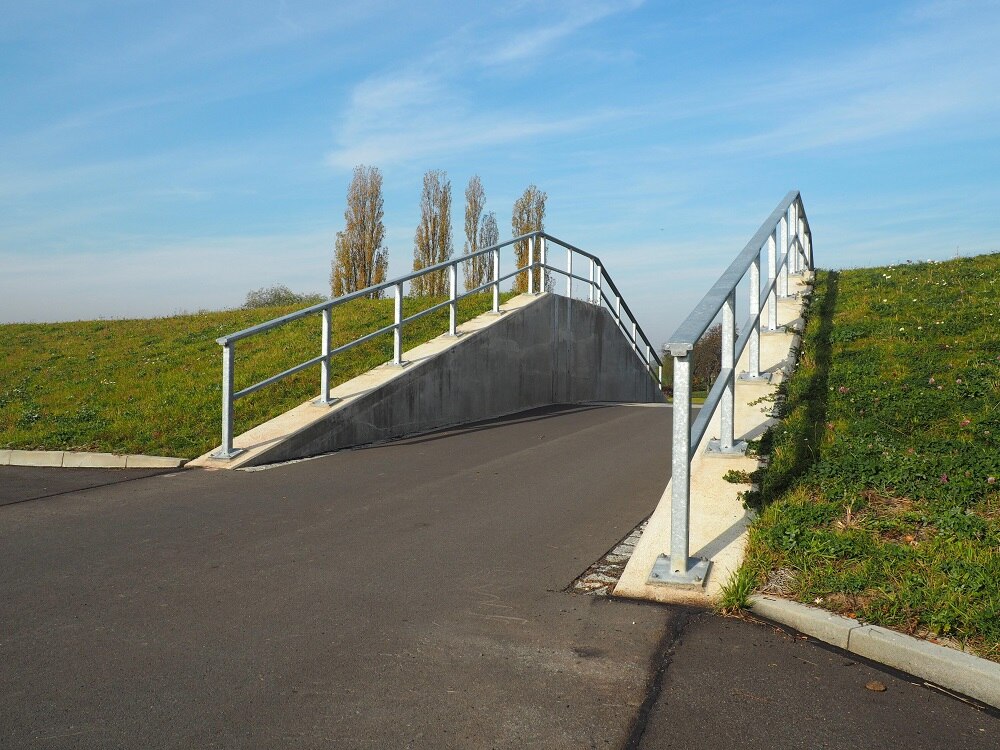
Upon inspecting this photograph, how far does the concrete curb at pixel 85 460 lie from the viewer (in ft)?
25.3

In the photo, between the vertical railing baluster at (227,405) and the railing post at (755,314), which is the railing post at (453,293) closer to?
the vertical railing baluster at (227,405)

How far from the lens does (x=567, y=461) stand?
7711 millimetres

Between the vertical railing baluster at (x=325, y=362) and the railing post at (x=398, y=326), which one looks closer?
the vertical railing baluster at (x=325, y=362)

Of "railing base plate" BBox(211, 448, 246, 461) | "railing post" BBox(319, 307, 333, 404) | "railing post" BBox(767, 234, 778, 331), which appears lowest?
"railing base plate" BBox(211, 448, 246, 461)

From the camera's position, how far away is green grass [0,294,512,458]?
8609mm

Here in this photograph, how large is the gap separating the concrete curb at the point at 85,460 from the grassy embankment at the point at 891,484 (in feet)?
17.7

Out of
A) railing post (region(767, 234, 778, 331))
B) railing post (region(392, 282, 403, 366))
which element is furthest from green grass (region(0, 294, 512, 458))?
railing post (region(767, 234, 778, 331))

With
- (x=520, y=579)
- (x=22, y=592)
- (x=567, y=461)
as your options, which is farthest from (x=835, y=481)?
(x=22, y=592)

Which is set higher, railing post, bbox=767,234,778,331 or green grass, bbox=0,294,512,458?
railing post, bbox=767,234,778,331

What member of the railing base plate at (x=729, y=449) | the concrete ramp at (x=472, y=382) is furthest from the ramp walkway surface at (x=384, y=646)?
the concrete ramp at (x=472, y=382)

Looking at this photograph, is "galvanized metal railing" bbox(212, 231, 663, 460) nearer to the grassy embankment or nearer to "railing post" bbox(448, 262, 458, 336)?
"railing post" bbox(448, 262, 458, 336)

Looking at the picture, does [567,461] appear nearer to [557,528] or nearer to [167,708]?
[557,528]

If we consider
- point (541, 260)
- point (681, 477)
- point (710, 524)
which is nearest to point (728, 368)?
point (710, 524)

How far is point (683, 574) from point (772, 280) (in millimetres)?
4888
